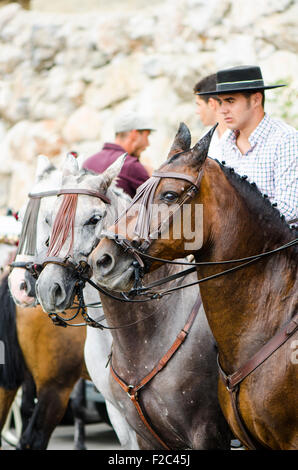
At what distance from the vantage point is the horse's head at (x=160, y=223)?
320 cm

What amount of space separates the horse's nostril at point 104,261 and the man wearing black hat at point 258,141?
0.99m

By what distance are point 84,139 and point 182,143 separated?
9.28 meters

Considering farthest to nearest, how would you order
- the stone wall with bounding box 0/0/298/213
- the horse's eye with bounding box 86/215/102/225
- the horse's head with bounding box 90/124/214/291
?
the stone wall with bounding box 0/0/298/213 < the horse's eye with bounding box 86/215/102/225 < the horse's head with bounding box 90/124/214/291

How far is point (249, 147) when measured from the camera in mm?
3904

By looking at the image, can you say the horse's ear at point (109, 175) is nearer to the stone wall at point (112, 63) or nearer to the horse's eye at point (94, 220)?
the horse's eye at point (94, 220)

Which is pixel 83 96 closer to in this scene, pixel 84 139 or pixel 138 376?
pixel 84 139

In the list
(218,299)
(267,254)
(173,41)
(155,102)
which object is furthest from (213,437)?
(173,41)

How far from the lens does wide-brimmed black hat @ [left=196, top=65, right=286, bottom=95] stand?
385cm

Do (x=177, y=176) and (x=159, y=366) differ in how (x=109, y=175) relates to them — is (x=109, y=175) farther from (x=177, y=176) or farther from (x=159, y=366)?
(x=159, y=366)

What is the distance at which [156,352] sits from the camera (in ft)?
13.4

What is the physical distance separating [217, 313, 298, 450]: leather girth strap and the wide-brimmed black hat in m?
1.40

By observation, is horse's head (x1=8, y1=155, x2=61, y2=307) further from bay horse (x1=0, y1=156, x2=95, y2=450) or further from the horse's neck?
the horse's neck

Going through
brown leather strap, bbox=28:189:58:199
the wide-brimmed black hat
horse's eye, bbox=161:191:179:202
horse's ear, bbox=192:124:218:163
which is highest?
the wide-brimmed black hat

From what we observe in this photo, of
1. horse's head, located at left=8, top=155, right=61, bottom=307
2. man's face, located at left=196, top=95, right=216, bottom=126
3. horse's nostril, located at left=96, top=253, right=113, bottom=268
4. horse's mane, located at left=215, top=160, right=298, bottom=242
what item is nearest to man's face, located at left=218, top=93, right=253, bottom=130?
horse's mane, located at left=215, top=160, right=298, bottom=242
